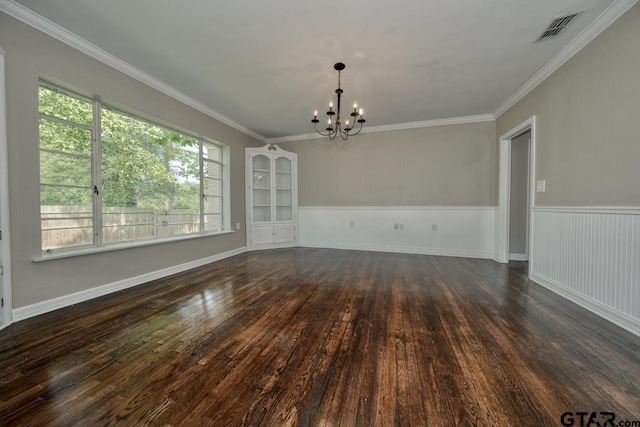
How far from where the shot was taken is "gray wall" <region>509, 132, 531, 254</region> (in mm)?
4273

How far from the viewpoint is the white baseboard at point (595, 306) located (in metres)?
1.89

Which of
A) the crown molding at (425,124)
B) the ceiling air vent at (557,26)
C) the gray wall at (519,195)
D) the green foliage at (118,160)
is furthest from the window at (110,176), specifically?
A: the gray wall at (519,195)

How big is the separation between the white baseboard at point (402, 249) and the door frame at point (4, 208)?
14.8 ft

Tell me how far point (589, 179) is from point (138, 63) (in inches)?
202

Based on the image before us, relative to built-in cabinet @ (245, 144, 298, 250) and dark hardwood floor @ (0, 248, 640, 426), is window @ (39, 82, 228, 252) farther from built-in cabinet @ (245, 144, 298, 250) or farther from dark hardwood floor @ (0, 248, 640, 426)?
built-in cabinet @ (245, 144, 298, 250)

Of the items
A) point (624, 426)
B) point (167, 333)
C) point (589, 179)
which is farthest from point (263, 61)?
point (624, 426)

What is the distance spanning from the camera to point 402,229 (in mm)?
5117

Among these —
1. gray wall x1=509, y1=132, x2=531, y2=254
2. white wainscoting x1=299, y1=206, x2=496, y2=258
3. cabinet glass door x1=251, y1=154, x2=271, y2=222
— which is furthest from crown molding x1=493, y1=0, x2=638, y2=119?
cabinet glass door x1=251, y1=154, x2=271, y2=222

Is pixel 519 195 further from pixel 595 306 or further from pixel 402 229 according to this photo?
pixel 595 306

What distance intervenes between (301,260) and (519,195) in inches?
164

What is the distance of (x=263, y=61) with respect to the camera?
281cm

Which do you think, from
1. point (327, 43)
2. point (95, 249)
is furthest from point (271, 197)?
point (327, 43)

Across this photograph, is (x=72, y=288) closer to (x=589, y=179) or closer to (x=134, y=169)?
(x=134, y=169)

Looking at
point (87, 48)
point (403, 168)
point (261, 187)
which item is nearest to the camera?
point (87, 48)
